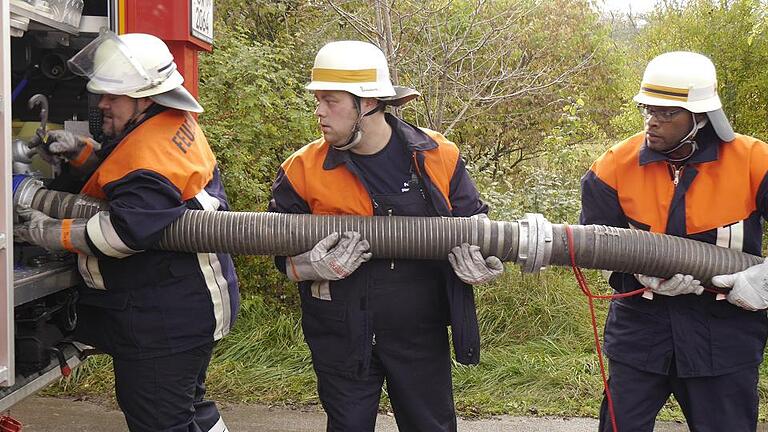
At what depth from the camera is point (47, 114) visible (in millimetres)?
3689

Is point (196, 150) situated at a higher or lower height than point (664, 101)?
lower

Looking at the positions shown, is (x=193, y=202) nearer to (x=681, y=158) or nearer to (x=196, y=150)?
(x=196, y=150)

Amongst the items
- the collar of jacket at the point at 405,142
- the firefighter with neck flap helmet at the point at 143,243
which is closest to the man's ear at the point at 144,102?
the firefighter with neck flap helmet at the point at 143,243

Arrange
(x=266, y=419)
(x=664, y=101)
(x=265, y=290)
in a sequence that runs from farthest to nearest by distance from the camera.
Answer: (x=265, y=290) → (x=266, y=419) → (x=664, y=101)

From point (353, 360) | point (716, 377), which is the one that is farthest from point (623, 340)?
point (353, 360)

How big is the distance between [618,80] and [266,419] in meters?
10.7

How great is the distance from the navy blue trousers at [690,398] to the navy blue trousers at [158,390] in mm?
1639

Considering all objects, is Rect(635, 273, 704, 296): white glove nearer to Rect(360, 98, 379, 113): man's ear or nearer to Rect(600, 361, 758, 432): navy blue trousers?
Rect(600, 361, 758, 432): navy blue trousers

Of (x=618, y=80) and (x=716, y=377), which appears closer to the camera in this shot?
(x=716, y=377)

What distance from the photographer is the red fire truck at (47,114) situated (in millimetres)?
3049

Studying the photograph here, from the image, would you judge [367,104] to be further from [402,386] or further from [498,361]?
[498,361]

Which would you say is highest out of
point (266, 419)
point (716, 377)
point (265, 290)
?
point (716, 377)

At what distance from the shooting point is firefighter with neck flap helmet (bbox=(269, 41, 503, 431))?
10.8 feet

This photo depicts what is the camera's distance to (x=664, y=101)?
3.27m
